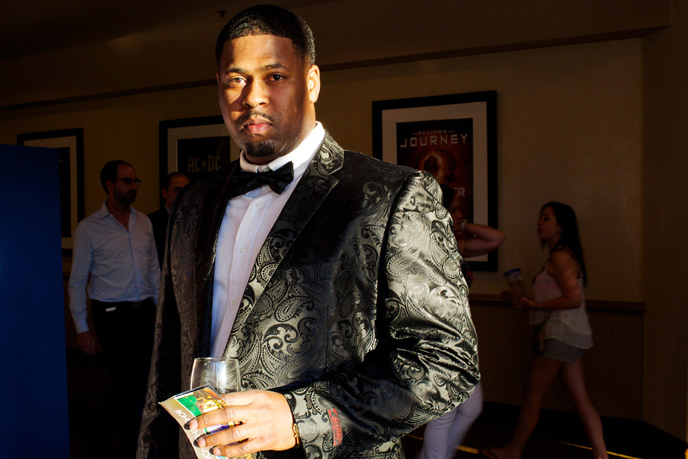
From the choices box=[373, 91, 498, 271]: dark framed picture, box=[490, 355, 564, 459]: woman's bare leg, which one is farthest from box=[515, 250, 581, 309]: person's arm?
box=[373, 91, 498, 271]: dark framed picture

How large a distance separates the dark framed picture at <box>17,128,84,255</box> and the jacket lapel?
5.34 metres

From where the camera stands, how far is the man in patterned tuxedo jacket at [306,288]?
954 mm

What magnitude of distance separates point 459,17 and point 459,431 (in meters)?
2.64

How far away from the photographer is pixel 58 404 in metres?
2.83

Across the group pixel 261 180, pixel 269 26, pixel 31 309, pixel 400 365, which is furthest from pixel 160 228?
pixel 400 365

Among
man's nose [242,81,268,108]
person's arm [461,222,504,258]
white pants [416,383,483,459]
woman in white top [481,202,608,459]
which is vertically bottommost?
white pants [416,383,483,459]

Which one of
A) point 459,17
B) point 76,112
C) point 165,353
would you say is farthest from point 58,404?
point 76,112

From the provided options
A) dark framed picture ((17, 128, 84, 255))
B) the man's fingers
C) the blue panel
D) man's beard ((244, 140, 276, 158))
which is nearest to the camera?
the man's fingers

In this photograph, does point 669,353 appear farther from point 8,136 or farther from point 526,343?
point 8,136

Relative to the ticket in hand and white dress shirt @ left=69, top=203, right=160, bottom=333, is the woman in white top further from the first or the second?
the ticket in hand

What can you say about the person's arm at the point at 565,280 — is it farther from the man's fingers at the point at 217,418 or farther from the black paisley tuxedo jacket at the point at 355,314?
the man's fingers at the point at 217,418

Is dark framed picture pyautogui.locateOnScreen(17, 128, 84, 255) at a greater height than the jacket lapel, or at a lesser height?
greater

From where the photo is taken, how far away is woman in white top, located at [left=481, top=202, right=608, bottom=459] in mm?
3082

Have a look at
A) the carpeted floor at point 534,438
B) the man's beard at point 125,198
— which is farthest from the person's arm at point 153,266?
the carpeted floor at point 534,438
